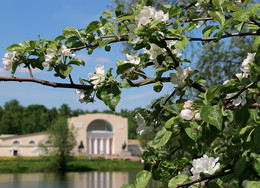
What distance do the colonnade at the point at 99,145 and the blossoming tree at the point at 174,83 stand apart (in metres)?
46.4

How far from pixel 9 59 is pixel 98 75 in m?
0.44

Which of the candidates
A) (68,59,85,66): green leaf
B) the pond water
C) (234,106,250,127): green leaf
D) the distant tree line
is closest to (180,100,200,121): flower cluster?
(234,106,250,127): green leaf

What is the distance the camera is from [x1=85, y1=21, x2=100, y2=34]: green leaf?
155 centimetres

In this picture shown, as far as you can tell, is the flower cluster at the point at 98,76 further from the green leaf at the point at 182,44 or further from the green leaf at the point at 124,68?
the green leaf at the point at 182,44

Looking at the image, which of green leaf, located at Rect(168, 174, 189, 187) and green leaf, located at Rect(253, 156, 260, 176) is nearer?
green leaf, located at Rect(253, 156, 260, 176)

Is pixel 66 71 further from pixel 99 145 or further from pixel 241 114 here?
pixel 99 145

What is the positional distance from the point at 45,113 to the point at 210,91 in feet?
206

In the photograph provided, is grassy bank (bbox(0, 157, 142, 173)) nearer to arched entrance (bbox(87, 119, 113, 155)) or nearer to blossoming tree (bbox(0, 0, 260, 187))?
arched entrance (bbox(87, 119, 113, 155))

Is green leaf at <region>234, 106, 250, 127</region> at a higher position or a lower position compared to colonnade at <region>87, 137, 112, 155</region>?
higher

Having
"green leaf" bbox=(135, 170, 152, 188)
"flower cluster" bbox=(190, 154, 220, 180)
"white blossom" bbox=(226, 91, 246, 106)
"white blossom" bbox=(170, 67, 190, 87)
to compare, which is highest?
"white blossom" bbox=(170, 67, 190, 87)

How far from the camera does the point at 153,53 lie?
1472 mm

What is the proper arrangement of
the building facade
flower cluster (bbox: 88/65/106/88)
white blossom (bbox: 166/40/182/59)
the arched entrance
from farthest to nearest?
the arched entrance < the building facade < white blossom (bbox: 166/40/182/59) < flower cluster (bbox: 88/65/106/88)

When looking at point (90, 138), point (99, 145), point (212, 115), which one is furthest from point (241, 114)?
point (99, 145)

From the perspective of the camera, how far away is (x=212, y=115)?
114cm
